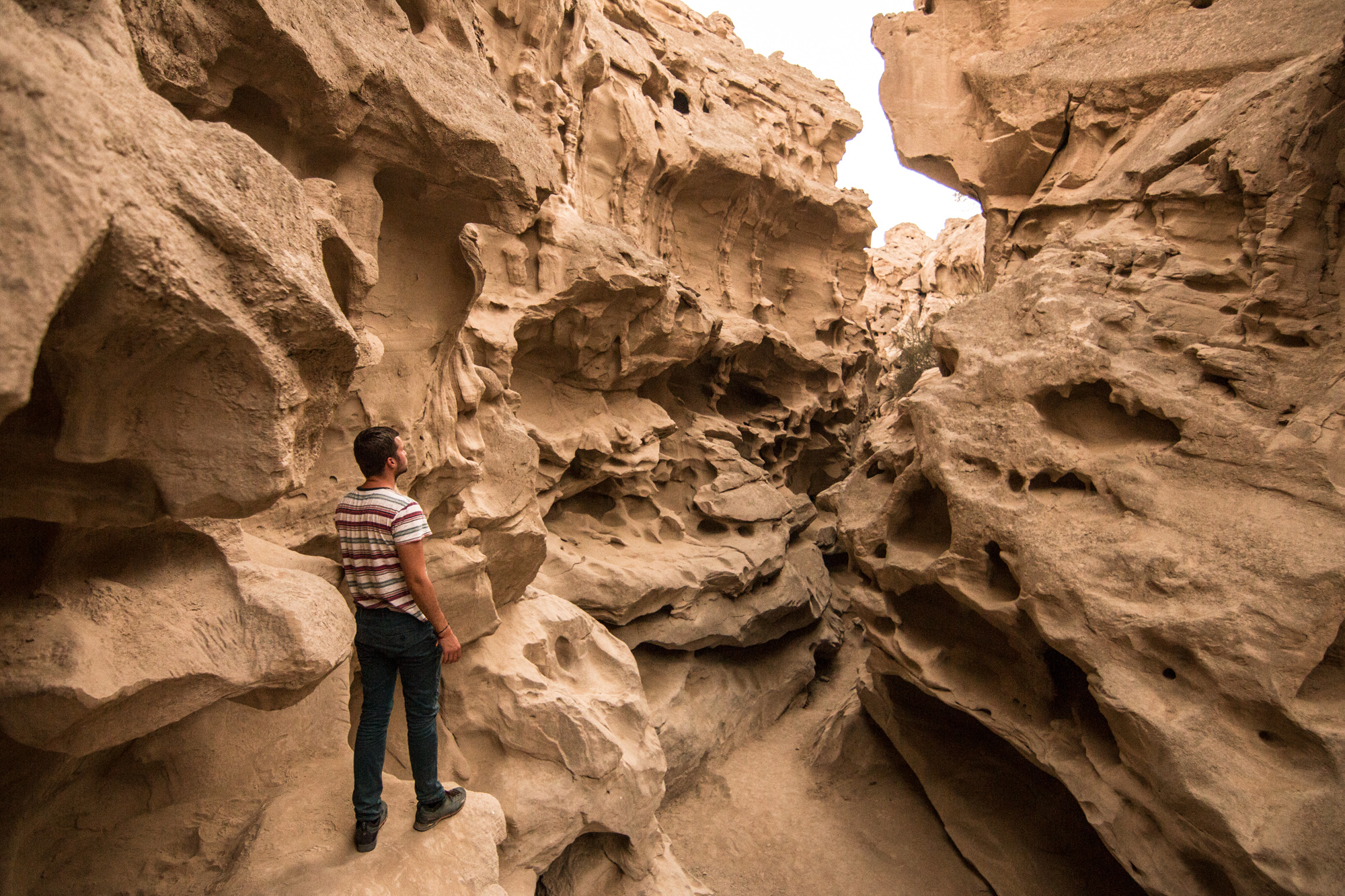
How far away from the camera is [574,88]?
8.03 metres

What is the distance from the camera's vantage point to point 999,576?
481cm

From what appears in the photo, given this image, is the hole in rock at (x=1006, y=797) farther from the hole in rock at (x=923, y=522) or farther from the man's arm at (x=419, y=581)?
the man's arm at (x=419, y=581)

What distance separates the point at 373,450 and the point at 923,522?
4.50m

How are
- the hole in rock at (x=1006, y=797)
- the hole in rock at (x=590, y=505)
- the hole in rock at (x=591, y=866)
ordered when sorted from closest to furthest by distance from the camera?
the hole in rock at (x=591, y=866)
the hole in rock at (x=1006, y=797)
the hole in rock at (x=590, y=505)

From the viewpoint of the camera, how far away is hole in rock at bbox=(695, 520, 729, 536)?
28.5 ft

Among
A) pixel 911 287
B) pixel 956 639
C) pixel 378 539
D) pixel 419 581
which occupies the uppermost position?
pixel 911 287

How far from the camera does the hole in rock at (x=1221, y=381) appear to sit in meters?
4.26

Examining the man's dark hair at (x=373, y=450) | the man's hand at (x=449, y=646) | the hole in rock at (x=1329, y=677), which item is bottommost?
the man's hand at (x=449, y=646)

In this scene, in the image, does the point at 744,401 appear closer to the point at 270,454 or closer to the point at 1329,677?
the point at 1329,677

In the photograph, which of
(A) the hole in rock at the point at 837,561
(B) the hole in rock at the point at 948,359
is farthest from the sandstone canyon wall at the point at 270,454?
(A) the hole in rock at the point at 837,561

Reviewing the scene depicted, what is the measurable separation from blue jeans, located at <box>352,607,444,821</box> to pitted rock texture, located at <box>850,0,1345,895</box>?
11.9 feet

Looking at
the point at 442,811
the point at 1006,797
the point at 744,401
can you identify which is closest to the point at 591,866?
the point at 442,811

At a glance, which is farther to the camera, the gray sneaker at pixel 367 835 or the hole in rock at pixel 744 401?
the hole in rock at pixel 744 401

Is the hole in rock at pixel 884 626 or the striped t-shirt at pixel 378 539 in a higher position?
the striped t-shirt at pixel 378 539
